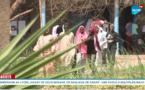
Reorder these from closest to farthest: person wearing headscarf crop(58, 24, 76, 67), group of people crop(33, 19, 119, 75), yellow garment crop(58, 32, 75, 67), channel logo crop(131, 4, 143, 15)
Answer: person wearing headscarf crop(58, 24, 76, 67)
yellow garment crop(58, 32, 75, 67)
group of people crop(33, 19, 119, 75)
channel logo crop(131, 4, 143, 15)

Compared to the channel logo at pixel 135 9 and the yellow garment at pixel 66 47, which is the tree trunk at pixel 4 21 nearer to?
the yellow garment at pixel 66 47

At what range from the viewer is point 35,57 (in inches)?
64.2

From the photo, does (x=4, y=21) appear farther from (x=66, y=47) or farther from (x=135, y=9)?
(x=135, y=9)

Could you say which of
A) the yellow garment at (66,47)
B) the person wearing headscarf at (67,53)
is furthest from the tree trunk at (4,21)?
the yellow garment at (66,47)

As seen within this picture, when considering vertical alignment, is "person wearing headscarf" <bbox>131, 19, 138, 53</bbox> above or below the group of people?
above

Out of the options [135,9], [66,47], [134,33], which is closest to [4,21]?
[66,47]

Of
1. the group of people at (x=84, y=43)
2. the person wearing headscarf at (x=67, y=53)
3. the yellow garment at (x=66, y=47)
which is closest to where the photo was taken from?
the person wearing headscarf at (x=67, y=53)

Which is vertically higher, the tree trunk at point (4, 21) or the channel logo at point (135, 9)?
the channel logo at point (135, 9)

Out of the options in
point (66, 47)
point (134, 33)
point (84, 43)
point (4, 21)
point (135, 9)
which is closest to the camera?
point (4, 21)

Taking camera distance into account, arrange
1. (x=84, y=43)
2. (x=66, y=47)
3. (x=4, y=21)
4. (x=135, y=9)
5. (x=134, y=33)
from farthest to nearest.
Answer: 1. (x=134, y=33)
2. (x=135, y=9)
3. (x=84, y=43)
4. (x=66, y=47)
5. (x=4, y=21)

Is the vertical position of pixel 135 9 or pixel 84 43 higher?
pixel 135 9

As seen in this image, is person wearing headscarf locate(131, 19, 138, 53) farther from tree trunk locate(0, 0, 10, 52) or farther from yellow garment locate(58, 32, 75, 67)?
tree trunk locate(0, 0, 10, 52)

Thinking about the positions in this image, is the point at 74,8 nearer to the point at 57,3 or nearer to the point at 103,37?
the point at 57,3

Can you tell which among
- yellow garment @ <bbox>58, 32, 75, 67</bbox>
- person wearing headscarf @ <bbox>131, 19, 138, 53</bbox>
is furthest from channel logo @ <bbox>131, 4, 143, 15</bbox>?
yellow garment @ <bbox>58, 32, 75, 67</bbox>
